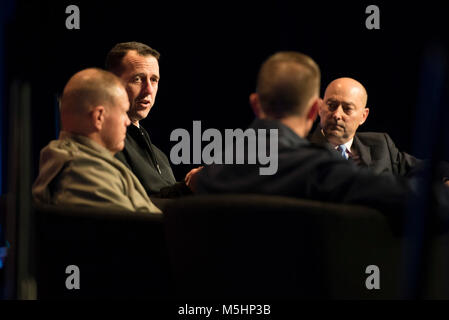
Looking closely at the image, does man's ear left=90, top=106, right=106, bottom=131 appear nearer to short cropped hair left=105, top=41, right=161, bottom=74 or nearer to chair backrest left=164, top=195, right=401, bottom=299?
chair backrest left=164, top=195, right=401, bottom=299

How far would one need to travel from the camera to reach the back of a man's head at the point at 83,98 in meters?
1.87

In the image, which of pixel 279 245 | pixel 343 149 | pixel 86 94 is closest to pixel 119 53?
pixel 86 94

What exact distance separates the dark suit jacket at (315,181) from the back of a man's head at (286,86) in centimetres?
9

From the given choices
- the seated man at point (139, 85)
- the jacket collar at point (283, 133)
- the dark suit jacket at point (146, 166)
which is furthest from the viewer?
the seated man at point (139, 85)

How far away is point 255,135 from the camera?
147cm

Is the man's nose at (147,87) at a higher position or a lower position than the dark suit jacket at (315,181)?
higher

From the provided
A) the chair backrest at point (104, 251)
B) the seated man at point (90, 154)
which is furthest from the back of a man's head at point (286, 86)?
the seated man at point (90, 154)

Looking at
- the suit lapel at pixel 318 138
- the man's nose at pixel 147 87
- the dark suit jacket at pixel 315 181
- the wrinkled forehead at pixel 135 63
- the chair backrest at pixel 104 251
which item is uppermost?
the wrinkled forehead at pixel 135 63

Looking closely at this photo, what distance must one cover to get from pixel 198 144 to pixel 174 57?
0.55 meters

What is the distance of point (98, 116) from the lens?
6.20ft

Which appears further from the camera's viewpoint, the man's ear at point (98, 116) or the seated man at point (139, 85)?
the seated man at point (139, 85)

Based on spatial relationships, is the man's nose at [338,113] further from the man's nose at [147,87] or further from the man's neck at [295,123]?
the man's neck at [295,123]

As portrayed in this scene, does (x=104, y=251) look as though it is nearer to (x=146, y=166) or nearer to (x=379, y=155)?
(x=146, y=166)

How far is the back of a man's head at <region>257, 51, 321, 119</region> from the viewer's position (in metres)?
1.48
